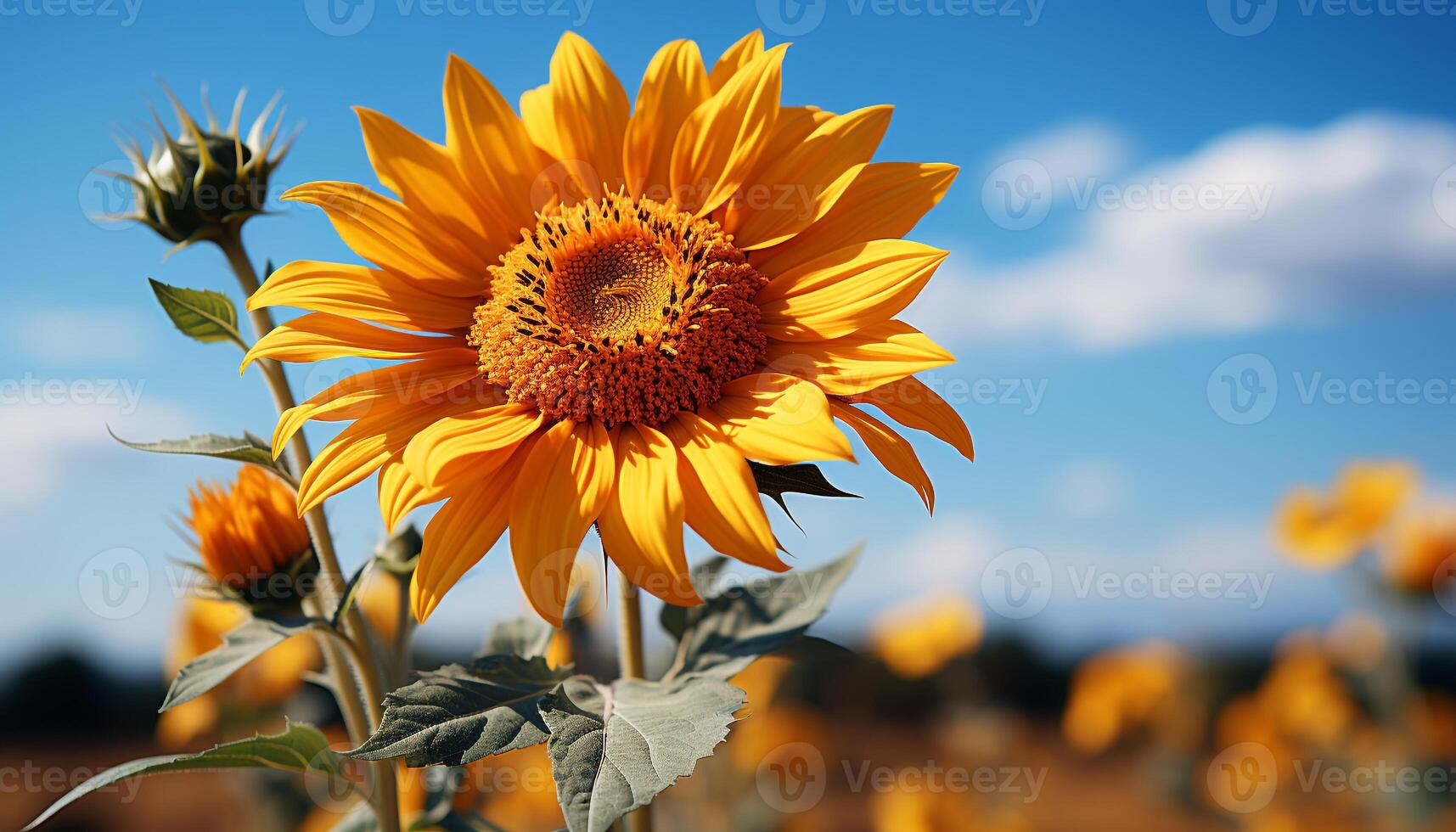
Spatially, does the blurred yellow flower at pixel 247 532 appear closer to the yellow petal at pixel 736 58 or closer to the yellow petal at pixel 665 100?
the yellow petal at pixel 665 100

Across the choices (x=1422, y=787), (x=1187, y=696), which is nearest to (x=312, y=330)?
(x=1422, y=787)

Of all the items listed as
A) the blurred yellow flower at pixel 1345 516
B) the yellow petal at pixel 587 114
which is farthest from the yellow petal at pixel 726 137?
the blurred yellow flower at pixel 1345 516

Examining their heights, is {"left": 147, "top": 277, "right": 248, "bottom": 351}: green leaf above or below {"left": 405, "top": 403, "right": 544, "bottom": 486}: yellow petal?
above

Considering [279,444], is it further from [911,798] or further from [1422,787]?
[1422,787]

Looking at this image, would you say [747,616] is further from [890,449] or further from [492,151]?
[492,151]

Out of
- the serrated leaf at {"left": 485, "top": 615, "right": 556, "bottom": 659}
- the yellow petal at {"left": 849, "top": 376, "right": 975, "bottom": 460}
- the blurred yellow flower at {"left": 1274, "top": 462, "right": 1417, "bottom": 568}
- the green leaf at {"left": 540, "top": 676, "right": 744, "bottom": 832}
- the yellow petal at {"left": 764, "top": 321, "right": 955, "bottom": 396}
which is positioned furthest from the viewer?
the blurred yellow flower at {"left": 1274, "top": 462, "right": 1417, "bottom": 568}

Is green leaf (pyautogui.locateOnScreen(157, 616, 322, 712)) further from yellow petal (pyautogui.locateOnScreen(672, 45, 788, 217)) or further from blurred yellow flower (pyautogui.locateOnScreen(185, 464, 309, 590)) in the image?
yellow petal (pyautogui.locateOnScreen(672, 45, 788, 217))

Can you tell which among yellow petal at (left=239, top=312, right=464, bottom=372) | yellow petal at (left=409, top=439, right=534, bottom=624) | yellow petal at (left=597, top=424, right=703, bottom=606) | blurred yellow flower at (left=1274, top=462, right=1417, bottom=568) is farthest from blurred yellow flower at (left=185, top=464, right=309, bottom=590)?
blurred yellow flower at (left=1274, top=462, right=1417, bottom=568)
